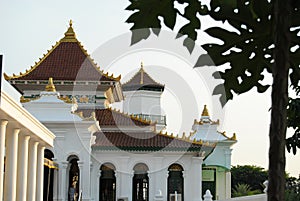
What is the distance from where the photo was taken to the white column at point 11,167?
13500 millimetres

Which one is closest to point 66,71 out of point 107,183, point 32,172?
point 107,183

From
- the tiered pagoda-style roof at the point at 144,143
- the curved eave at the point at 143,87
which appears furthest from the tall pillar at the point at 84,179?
the curved eave at the point at 143,87

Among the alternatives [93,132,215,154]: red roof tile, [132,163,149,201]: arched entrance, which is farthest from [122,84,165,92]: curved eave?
[132,163,149,201]: arched entrance

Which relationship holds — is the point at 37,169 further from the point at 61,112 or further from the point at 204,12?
the point at 204,12

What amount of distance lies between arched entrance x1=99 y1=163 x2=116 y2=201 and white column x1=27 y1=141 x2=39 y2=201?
749 cm

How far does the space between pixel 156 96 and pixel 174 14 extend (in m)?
30.3

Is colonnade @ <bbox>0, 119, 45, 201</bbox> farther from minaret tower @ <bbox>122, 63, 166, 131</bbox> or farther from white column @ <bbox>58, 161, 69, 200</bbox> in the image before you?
minaret tower @ <bbox>122, 63, 166, 131</bbox>

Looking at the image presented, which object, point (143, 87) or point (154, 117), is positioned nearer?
point (154, 117)

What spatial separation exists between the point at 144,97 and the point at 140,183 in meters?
7.82

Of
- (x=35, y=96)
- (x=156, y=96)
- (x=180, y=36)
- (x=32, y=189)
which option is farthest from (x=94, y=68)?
(x=180, y=36)

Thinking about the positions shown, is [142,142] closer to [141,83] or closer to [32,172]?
[32,172]

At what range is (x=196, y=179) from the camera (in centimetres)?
2431

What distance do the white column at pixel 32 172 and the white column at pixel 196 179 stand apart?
9097 mm

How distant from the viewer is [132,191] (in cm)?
2402
